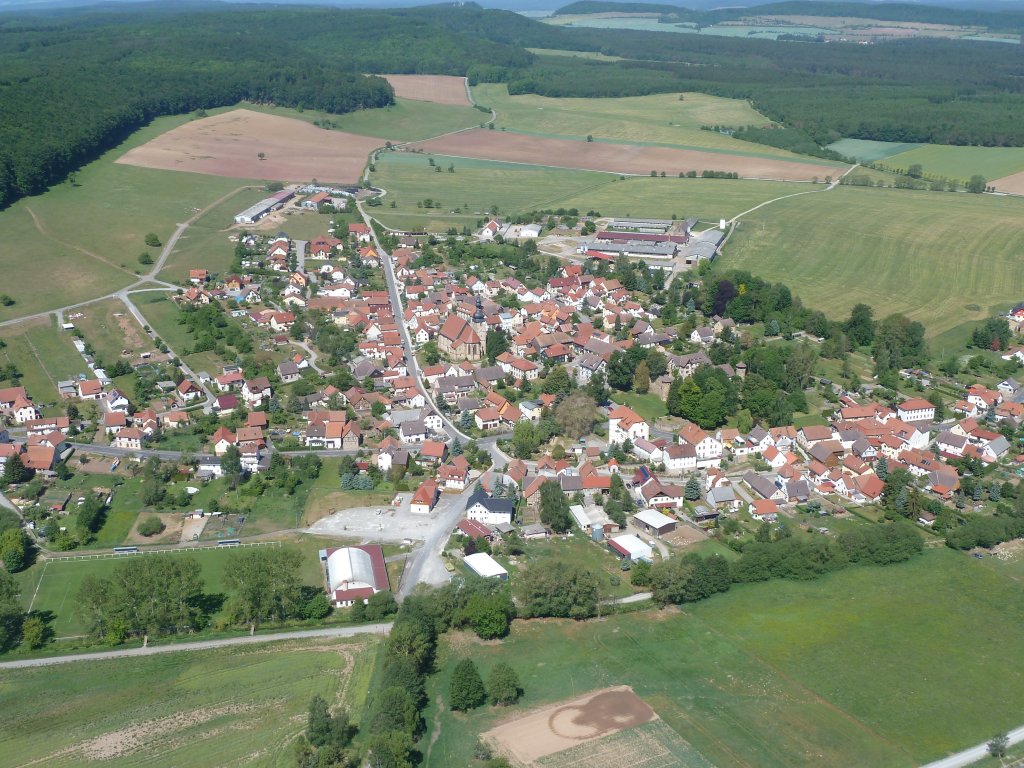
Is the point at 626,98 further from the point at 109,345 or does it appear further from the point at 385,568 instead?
the point at 385,568

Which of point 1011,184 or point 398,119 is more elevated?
point 398,119

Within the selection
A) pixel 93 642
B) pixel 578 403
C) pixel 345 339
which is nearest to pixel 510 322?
pixel 345 339

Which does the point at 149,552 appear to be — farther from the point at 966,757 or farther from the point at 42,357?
the point at 966,757

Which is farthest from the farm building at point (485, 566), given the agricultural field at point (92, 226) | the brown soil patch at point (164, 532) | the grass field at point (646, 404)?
the agricultural field at point (92, 226)

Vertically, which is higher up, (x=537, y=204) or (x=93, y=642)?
(x=537, y=204)

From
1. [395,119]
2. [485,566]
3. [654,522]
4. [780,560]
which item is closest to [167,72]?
[395,119]

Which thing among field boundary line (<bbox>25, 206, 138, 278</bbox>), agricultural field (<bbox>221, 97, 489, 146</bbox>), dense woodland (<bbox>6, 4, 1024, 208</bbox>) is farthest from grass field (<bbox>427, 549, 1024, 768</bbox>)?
agricultural field (<bbox>221, 97, 489, 146</bbox>)
